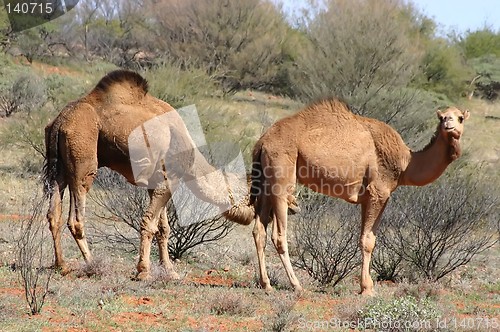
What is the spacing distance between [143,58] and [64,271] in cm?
3208

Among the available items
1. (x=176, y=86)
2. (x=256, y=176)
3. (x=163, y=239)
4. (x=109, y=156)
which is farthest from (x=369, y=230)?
(x=176, y=86)

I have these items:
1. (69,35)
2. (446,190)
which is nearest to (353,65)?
(446,190)

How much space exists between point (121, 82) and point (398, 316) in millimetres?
5051

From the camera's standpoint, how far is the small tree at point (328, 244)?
11820mm

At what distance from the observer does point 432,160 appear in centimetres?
1059

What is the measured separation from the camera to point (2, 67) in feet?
110

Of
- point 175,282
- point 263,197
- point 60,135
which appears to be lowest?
point 175,282

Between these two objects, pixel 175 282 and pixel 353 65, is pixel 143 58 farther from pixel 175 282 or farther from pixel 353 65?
pixel 175 282

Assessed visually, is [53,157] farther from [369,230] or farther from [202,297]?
[369,230]

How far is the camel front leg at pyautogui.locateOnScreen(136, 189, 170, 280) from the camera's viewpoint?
1036 cm

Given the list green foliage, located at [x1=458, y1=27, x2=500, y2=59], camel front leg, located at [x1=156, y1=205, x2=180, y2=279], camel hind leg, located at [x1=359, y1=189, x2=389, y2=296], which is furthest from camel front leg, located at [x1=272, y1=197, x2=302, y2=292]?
green foliage, located at [x1=458, y1=27, x2=500, y2=59]

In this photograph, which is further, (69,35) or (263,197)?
(69,35)

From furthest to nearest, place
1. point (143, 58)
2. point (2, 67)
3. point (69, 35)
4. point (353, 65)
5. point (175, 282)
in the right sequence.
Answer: point (69, 35) → point (143, 58) → point (2, 67) → point (353, 65) → point (175, 282)

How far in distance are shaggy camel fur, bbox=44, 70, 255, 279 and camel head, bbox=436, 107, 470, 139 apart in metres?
2.62
